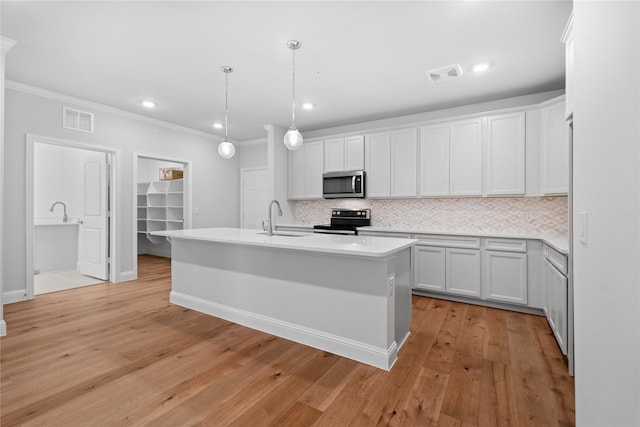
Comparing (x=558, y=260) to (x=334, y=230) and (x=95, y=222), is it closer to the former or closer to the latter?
(x=334, y=230)

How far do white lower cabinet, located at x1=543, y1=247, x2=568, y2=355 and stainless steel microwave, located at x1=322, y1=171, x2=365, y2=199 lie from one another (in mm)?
2558

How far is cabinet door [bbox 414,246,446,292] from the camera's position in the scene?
3883 millimetres

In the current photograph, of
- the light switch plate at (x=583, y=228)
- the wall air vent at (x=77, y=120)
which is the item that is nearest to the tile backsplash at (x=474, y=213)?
the light switch plate at (x=583, y=228)

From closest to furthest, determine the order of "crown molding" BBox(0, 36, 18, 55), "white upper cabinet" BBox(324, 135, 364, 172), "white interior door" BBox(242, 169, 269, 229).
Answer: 1. "crown molding" BBox(0, 36, 18, 55)
2. "white upper cabinet" BBox(324, 135, 364, 172)
3. "white interior door" BBox(242, 169, 269, 229)

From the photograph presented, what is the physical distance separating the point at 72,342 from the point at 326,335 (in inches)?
88.8

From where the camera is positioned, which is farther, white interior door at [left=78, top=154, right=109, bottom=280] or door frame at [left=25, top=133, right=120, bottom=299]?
white interior door at [left=78, top=154, right=109, bottom=280]

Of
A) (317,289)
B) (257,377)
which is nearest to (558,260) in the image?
(317,289)

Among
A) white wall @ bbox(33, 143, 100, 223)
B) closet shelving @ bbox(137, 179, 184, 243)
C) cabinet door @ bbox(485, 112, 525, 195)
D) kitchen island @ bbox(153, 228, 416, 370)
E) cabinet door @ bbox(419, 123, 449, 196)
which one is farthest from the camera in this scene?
closet shelving @ bbox(137, 179, 184, 243)

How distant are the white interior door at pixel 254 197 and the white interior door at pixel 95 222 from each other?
2671mm

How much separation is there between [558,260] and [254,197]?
543 cm

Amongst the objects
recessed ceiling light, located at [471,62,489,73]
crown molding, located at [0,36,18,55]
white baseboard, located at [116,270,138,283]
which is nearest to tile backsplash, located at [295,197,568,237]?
recessed ceiling light, located at [471,62,489,73]

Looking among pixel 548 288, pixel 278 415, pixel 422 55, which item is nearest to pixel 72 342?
pixel 278 415

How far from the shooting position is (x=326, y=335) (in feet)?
8.14

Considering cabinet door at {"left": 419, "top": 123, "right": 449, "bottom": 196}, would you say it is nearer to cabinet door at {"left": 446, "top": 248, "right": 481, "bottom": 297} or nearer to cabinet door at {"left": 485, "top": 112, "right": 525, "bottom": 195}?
cabinet door at {"left": 485, "top": 112, "right": 525, "bottom": 195}
